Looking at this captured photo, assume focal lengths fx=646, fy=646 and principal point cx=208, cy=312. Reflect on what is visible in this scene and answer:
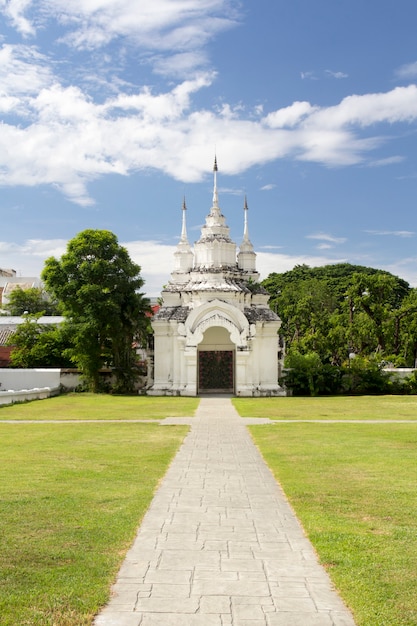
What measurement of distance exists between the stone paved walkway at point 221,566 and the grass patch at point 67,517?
9.2 inches

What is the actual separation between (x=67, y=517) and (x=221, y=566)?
8.05ft

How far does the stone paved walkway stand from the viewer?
203 inches

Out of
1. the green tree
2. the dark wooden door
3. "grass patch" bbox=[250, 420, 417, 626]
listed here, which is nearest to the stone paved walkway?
"grass patch" bbox=[250, 420, 417, 626]

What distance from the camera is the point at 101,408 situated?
2666 cm

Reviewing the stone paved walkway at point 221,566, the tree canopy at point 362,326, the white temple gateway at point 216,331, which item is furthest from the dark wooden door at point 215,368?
the stone paved walkway at point 221,566

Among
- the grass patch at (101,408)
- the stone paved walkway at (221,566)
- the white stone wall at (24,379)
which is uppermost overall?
the white stone wall at (24,379)

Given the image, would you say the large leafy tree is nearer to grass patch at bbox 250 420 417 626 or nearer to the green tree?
grass patch at bbox 250 420 417 626

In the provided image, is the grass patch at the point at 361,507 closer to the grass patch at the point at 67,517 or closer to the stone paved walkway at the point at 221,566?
the stone paved walkway at the point at 221,566

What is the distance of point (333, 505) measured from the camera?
8.73 metres

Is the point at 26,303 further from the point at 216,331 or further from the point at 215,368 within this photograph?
the point at 215,368

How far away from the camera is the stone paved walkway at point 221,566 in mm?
5152

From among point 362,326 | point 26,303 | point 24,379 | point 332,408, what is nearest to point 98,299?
point 24,379

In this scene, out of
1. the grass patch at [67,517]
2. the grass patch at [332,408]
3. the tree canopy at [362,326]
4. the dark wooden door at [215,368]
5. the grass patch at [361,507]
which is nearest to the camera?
the grass patch at [67,517]

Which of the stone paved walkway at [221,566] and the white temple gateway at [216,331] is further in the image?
the white temple gateway at [216,331]
